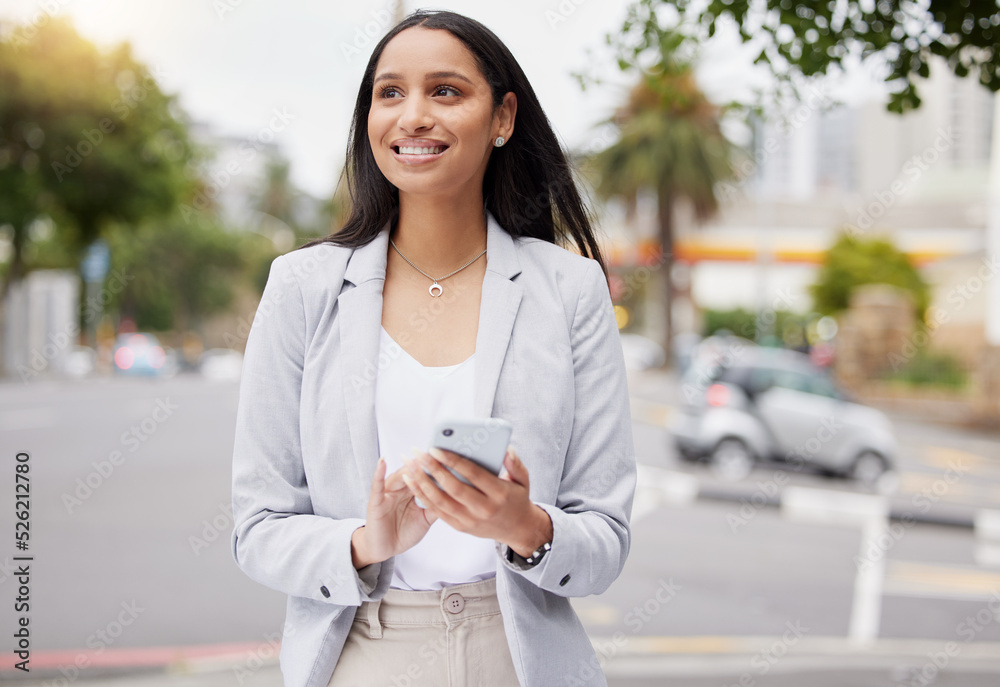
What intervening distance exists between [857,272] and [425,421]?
34453 mm

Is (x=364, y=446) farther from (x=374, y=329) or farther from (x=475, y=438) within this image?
(x=475, y=438)

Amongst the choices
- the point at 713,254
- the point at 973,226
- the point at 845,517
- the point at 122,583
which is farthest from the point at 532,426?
the point at 973,226

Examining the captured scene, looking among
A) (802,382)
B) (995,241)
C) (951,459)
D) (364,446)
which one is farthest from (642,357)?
(364,446)

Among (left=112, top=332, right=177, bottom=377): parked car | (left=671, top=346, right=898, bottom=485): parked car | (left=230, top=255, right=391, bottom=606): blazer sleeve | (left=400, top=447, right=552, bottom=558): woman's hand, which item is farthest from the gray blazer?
(left=112, top=332, right=177, bottom=377): parked car

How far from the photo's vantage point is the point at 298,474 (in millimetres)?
1609

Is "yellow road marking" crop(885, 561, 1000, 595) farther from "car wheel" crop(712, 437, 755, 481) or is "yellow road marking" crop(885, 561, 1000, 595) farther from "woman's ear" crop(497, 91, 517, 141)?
"woman's ear" crop(497, 91, 517, 141)

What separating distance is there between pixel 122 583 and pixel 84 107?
16.9 meters

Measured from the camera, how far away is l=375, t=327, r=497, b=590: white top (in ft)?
5.23

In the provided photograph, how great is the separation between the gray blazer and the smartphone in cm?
24

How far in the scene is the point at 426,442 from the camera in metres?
1.60

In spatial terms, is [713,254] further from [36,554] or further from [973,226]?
[36,554]

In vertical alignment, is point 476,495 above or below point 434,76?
below

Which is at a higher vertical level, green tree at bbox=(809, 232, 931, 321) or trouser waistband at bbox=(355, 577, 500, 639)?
green tree at bbox=(809, 232, 931, 321)

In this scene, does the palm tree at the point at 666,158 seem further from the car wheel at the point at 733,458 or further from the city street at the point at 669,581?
the city street at the point at 669,581
